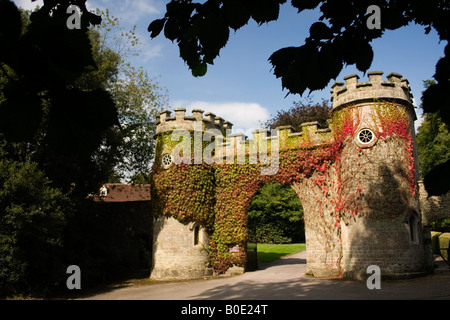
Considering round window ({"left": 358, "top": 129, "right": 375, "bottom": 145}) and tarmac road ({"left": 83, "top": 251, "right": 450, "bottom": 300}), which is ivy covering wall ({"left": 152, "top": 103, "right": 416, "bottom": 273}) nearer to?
round window ({"left": 358, "top": 129, "right": 375, "bottom": 145})

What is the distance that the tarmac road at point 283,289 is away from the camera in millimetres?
9453

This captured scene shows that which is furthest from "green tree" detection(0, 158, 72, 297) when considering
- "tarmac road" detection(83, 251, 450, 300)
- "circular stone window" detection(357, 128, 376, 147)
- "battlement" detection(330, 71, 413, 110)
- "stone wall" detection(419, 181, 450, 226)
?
"stone wall" detection(419, 181, 450, 226)

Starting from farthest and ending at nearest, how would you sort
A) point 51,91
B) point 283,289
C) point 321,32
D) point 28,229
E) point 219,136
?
1. point 219,136
2. point 28,229
3. point 283,289
4. point 321,32
5. point 51,91

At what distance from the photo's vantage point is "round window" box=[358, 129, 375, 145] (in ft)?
43.2

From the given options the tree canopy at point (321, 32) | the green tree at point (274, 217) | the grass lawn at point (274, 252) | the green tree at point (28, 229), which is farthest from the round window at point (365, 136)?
the green tree at point (274, 217)

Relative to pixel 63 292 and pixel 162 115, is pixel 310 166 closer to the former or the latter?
pixel 162 115

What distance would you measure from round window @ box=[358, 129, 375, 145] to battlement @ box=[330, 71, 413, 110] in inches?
44.4

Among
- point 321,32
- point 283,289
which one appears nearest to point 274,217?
point 283,289

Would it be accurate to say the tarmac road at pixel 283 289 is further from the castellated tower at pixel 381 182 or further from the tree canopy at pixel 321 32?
the tree canopy at pixel 321 32

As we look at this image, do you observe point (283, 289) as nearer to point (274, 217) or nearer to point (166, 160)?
point (166, 160)

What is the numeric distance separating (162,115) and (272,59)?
14.9 meters

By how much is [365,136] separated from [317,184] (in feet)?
8.60

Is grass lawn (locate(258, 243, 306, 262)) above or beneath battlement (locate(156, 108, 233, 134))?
beneath

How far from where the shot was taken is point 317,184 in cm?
1435
